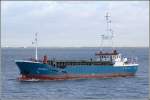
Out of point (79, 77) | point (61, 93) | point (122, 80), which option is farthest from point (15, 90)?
point (122, 80)

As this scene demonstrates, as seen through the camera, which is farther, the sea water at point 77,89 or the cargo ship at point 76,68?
the cargo ship at point 76,68

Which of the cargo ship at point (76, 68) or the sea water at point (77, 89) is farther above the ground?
the cargo ship at point (76, 68)

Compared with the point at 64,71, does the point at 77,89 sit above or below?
below

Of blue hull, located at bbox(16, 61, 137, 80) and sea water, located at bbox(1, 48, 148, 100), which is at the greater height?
blue hull, located at bbox(16, 61, 137, 80)

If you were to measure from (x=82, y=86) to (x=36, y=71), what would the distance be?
617cm

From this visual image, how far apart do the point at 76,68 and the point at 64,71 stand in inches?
61.9

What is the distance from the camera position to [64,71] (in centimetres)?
5584

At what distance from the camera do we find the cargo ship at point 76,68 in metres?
54.8

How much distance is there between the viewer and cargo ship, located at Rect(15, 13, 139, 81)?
180ft

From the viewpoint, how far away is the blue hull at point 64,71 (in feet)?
179

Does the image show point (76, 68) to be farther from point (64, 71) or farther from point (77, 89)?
point (77, 89)

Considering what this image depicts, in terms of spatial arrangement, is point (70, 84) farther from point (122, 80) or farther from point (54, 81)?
point (122, 80)

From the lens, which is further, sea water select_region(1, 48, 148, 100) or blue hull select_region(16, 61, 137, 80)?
blue hull select_region(16, 61, 137, 80)

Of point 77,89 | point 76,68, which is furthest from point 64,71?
point 77,89
